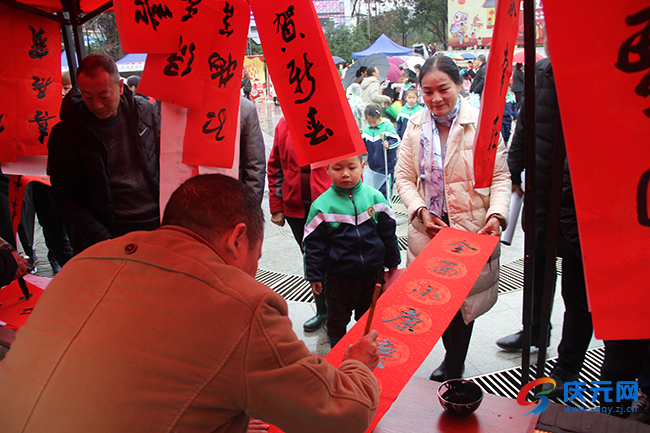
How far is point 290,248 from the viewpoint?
4.77m

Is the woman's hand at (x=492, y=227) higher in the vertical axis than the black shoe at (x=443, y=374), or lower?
higher

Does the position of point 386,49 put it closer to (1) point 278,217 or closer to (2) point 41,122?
(1) point 278,217

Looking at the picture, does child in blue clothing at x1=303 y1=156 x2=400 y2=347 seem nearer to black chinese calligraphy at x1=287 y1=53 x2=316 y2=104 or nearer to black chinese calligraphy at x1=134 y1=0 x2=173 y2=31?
black chinese calligraphy at x1=287 y1=53 x2=316 y2=104

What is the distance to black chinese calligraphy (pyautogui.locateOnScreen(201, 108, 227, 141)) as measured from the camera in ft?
6.50

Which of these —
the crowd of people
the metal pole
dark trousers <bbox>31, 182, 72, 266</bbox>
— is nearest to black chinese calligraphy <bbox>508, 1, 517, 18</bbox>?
the metal pole

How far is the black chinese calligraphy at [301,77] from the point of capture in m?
1.80

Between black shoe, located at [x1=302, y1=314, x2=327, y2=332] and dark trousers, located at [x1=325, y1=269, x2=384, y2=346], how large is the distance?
598mm

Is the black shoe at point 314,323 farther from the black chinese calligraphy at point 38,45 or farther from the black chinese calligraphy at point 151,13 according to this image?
the black chinese calligraphy at point 38,45

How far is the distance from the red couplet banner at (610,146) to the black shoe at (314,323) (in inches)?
91.5

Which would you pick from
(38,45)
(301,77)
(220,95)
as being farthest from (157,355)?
(38,45)

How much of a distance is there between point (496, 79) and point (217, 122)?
114 cm

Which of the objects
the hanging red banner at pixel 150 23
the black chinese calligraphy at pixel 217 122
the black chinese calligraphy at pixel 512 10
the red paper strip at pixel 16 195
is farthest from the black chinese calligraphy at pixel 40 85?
the black chinese calligraphy at pixel 512 10

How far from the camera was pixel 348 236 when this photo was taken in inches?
94.7

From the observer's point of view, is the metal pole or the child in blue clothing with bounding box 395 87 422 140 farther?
the child in blue clothing with bounding box 395 87 422 140
